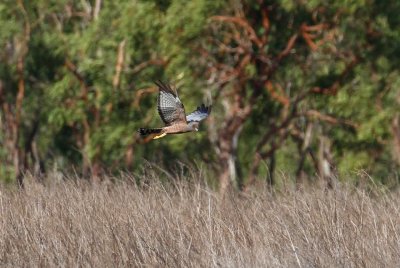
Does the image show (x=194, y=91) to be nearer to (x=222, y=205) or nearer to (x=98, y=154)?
(x=98, y=154)

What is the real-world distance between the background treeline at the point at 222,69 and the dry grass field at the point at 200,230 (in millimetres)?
9831

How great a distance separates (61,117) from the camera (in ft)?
71.6

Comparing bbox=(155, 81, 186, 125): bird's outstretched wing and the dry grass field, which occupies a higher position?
bbox=(155, 81, 186, 125): bird's outstretched wing

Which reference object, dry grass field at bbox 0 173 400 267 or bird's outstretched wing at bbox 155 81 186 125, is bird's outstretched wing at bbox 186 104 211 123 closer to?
bird's outstretched wing at bbox 155 81 186 125

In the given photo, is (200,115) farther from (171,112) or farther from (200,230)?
(200,230)

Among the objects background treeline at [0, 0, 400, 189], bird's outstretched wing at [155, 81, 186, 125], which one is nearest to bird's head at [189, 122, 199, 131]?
bird's outstretched wing at [155, 81, 186, 125]

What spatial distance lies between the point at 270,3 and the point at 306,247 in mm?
12551

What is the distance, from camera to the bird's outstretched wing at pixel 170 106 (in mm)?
10609

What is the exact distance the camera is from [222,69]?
68.2 ft

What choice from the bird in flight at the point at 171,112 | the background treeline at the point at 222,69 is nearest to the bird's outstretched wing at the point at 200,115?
the bird in flight at the point at 171,112

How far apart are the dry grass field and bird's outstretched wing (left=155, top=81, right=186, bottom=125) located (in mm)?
1038

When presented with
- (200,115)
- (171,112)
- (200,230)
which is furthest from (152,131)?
(200,230)

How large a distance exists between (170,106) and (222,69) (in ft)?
33.3

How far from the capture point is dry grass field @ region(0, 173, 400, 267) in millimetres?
8078
